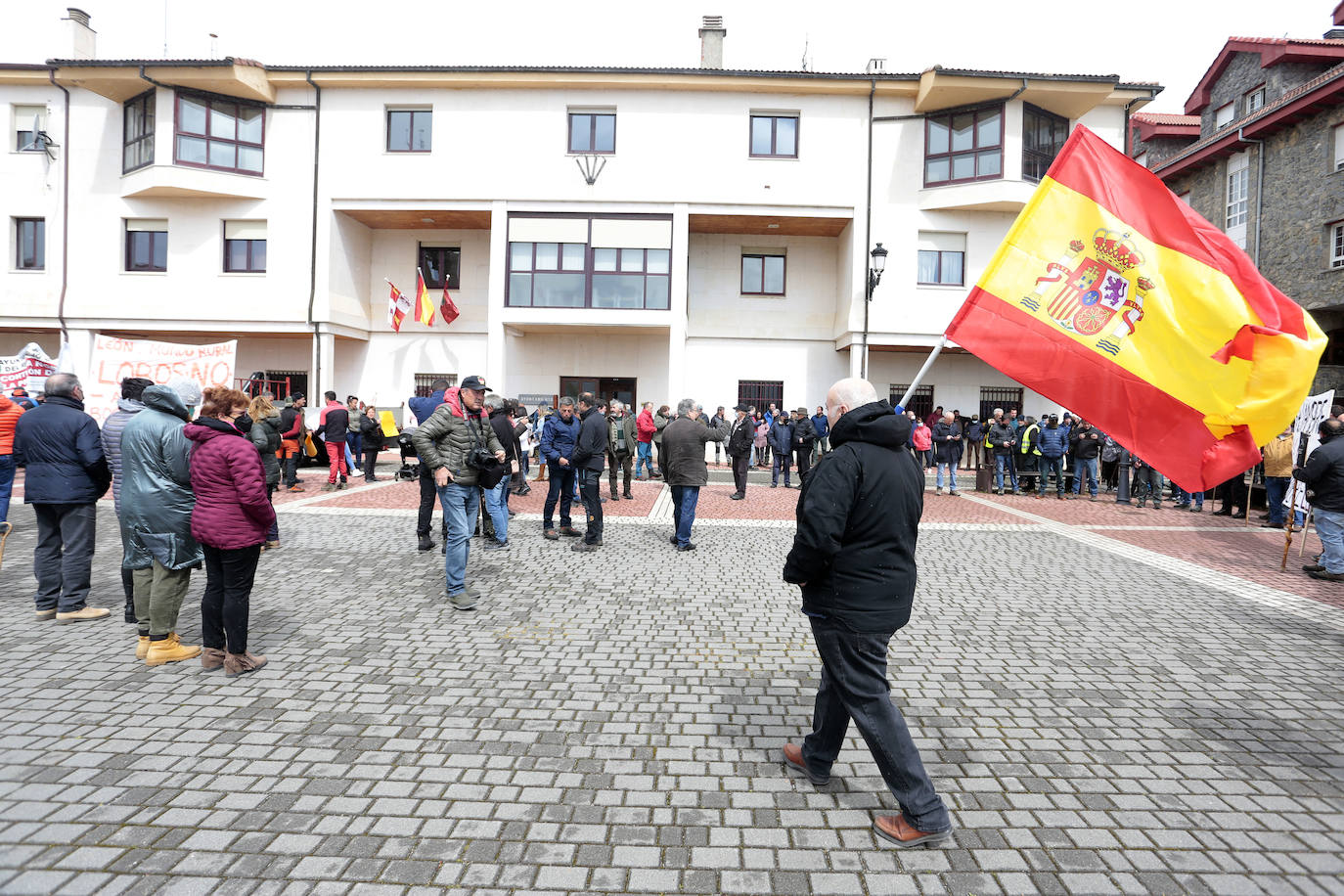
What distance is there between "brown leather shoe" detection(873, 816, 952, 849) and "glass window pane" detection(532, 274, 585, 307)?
65.7 feet

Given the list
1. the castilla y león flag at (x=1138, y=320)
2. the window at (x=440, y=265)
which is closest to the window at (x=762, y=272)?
the window at (x=440, y=265)

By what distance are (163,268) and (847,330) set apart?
72.0ft

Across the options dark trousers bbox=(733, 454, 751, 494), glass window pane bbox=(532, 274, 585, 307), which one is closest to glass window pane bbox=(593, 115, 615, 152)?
glass window pane bbox=(532, 274, 585, 307)

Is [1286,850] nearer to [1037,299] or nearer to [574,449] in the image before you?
[1037,299]

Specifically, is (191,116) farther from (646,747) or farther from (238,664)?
(646,747)

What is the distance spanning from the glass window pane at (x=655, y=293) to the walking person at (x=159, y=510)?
17.6 metres

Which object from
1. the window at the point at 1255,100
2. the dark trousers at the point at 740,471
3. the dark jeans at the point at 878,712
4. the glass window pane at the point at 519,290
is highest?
the window at the point at 1255,100

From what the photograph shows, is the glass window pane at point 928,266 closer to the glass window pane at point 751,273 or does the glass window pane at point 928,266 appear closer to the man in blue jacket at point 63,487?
the glass window pane at point 751,273

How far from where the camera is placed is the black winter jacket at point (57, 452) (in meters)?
5.27

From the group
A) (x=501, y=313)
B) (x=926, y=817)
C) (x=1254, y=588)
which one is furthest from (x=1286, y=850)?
(x=501, y=313)

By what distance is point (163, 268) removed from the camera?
2191cm

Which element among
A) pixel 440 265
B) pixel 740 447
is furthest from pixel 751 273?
pixel 740 447

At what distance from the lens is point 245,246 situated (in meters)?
21.8

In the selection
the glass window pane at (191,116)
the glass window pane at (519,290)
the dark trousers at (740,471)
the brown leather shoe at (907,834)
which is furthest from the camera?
the glass window pane at (519,290)
